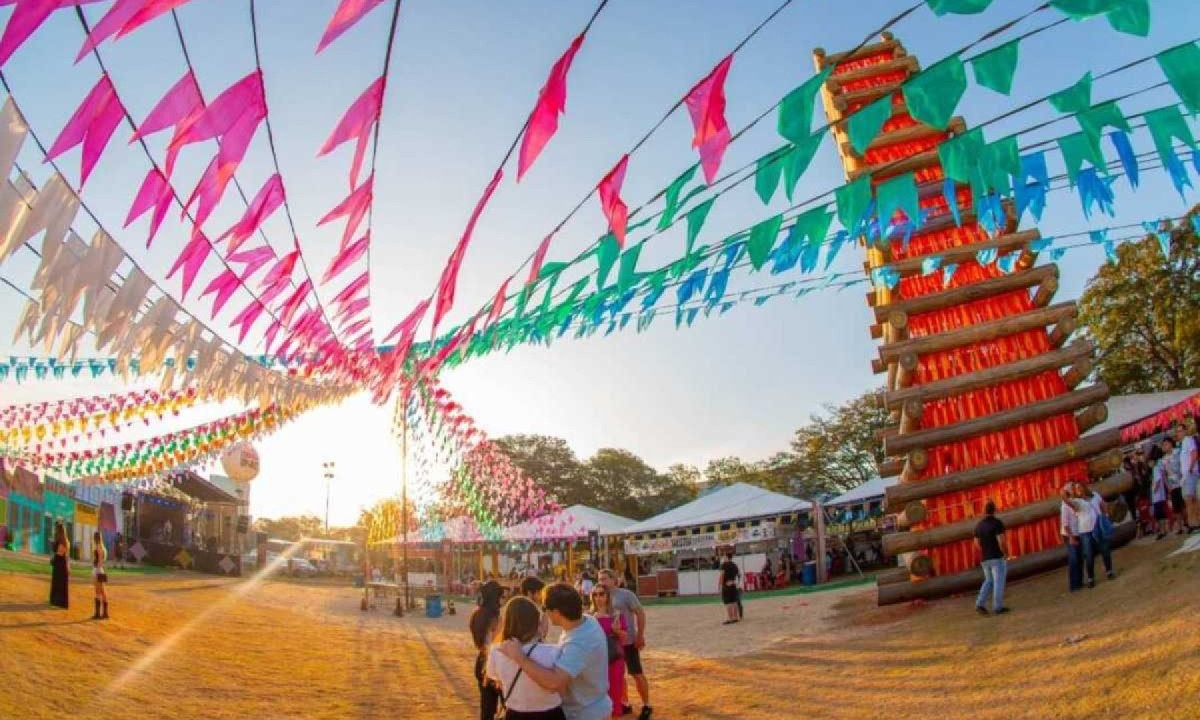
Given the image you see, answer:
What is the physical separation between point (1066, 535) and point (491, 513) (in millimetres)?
18555

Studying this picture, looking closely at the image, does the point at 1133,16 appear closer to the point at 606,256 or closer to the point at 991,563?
the point at 606,256

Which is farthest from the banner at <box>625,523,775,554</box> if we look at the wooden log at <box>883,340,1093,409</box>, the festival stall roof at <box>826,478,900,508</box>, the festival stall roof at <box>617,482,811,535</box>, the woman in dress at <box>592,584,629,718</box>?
the woman in dress at <box>592,584,629,718</box>

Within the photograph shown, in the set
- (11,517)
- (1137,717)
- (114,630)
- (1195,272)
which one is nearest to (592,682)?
(1137,717)

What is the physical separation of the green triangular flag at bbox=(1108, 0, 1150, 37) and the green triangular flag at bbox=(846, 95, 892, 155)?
3.34ft

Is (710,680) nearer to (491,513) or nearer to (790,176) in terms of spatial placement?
(790,176)

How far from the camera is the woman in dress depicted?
7516 millimetres

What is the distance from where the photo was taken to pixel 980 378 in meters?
10.1

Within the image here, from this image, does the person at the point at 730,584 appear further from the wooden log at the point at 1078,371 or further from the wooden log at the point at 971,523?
the wooden log at the point at 1078,371

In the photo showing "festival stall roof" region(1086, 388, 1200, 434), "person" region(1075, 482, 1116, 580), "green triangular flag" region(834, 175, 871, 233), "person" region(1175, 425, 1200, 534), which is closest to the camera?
"green triangular flag" region(834, 175, 871, 233)

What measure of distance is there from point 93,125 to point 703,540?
24.1 metres

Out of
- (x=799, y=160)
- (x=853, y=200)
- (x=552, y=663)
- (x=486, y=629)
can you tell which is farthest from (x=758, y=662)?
(x=799, y=160)

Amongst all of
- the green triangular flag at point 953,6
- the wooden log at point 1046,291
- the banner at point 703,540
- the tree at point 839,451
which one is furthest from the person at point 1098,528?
the tree at point 839,451

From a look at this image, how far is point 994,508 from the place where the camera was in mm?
9523

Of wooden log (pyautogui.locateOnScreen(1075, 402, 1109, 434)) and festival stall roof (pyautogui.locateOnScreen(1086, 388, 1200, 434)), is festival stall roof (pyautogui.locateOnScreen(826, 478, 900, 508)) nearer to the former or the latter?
festival stall roof (pyautogui.locateOnScreen(1086, 388, 1200, 434))
